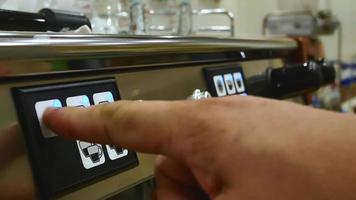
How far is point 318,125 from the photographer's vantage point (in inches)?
7.6

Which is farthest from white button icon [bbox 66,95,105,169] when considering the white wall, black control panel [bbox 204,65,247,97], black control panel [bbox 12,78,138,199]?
the white wall

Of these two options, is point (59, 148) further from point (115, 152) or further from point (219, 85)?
point (219, 85)

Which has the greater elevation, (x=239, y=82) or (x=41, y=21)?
(x=41, y=21)

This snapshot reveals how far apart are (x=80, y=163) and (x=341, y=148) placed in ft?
0.65

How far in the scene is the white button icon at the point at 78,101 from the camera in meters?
0.32

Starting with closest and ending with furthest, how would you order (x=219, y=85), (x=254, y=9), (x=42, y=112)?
(x=42, y=112)
(x=219, y=85)
(x=254, y=9)

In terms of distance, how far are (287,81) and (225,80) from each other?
210 mm

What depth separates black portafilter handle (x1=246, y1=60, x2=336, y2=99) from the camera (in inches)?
27.3

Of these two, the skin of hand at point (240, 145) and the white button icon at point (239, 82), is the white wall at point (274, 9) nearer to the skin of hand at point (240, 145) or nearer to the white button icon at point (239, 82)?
the white button icon at point (239, 82)

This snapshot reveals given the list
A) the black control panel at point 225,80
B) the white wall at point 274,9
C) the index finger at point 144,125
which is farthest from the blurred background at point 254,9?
the index finger at point 144,125

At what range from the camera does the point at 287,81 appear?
0.73 m

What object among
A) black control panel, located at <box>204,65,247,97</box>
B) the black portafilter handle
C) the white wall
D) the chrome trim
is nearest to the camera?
the chrome trim

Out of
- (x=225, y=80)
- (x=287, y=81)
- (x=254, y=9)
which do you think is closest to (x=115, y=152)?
(x=225, y=80)

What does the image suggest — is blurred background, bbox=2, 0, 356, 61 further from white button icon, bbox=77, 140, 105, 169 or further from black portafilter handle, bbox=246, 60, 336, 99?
white button icon, bbox=77, 140, 105, 169
